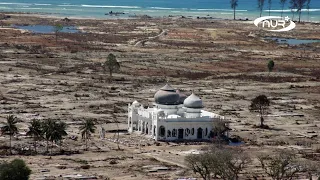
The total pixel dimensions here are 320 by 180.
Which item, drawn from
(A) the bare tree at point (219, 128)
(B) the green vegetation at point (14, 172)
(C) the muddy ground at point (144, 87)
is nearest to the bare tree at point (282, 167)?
(C) the muddy ground at point (144, 87)

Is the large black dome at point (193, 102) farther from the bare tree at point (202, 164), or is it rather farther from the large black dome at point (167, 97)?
the bare tree at point (202, 164)

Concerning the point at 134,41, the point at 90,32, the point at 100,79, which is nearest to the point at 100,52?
the point at 134,41

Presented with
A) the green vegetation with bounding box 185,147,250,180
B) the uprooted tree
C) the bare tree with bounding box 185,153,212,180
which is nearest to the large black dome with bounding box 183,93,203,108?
the uprooted tree

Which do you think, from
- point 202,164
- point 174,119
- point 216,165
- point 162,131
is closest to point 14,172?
point 202,164

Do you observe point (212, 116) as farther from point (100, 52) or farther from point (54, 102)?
point (100, 52)

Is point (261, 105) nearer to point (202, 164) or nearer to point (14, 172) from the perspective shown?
point (202, 164)

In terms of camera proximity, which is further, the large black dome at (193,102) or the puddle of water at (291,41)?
the puddle of water at (291,41)
